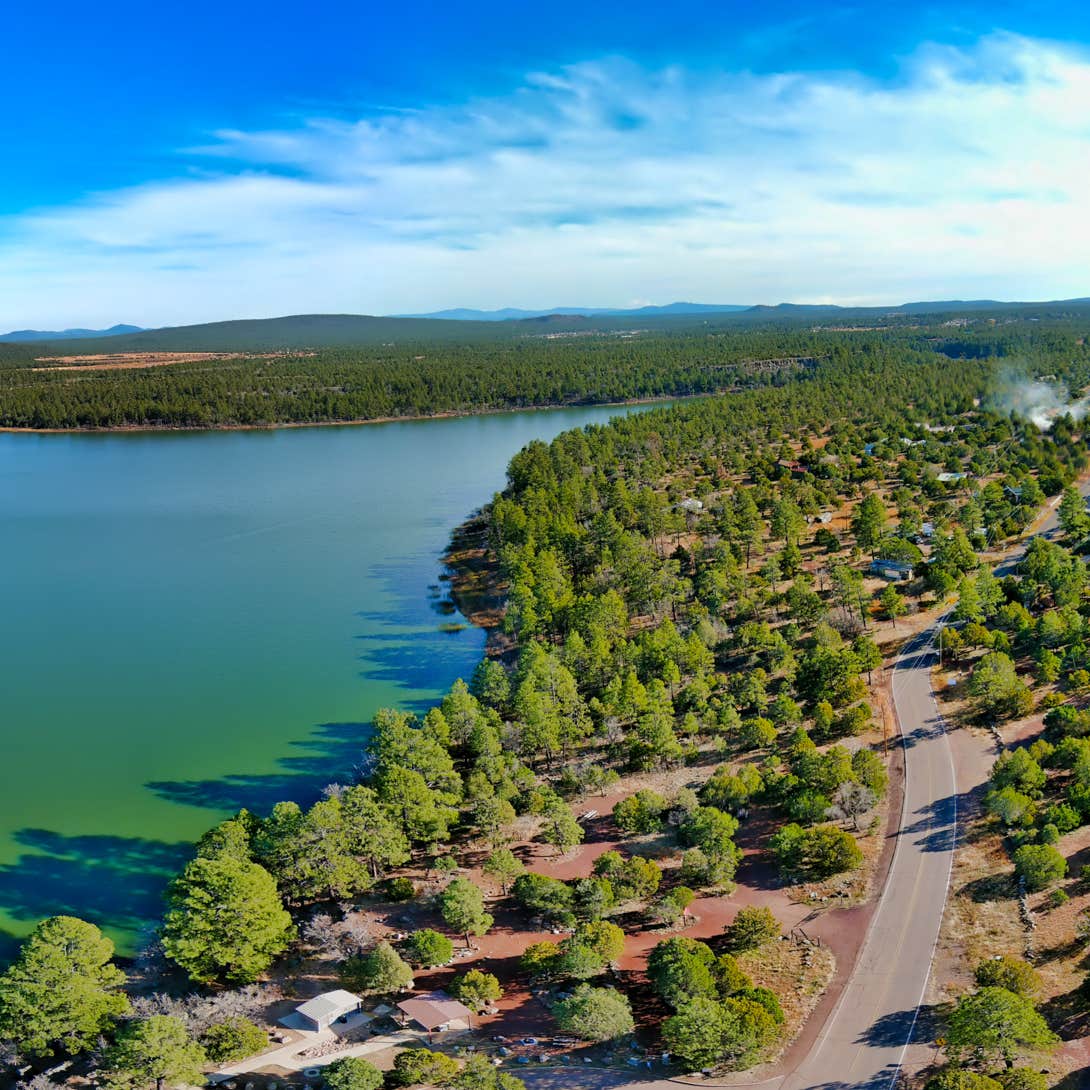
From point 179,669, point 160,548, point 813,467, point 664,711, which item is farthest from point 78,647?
Answer: point 813,467

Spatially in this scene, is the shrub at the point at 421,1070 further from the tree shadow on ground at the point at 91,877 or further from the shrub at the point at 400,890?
the tree shadow on ground at the point at 91,877

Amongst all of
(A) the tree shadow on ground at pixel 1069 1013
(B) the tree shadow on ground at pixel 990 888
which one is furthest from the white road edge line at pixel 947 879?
(A) the tree shadow on ground at pixel 1069 1013

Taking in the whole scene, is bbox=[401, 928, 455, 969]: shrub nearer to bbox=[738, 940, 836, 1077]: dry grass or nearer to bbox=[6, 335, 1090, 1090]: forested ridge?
bbox=[6, 335, 1090, 1090]: forested ridge

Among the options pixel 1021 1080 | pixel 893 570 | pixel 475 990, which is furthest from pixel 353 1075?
pixel 893 570

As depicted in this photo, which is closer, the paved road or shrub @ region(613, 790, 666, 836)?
the paved road

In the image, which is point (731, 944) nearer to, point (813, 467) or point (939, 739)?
point (939, 739)

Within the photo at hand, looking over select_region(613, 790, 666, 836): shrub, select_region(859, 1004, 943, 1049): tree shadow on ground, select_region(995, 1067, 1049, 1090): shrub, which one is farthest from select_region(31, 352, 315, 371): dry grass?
select_region(995, 1067, 1049, 1090): shrub
